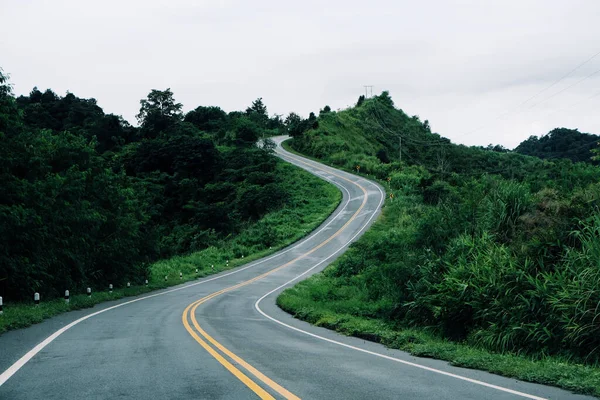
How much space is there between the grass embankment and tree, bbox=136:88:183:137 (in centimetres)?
2832

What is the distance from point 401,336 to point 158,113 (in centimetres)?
8814

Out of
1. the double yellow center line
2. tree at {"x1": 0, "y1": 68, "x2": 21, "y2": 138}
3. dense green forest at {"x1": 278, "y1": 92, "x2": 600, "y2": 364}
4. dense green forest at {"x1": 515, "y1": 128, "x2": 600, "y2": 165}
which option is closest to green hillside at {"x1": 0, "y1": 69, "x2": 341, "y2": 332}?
tree at {"x1": 0, "y1": 68, "x2": 21, "y2": 138}

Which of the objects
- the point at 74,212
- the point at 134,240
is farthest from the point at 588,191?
the point at 134,240

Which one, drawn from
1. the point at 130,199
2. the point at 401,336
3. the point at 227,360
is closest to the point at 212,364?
the point at 227,360

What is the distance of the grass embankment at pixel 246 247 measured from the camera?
17.1 meters

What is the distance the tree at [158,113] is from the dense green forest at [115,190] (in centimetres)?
20

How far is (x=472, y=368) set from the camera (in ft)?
26.3

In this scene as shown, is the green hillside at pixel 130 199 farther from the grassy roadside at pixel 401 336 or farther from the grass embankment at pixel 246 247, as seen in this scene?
the grassy roadside at pixel 401 336

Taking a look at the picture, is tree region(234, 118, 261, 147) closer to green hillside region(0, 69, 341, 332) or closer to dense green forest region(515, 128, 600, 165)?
green hillside region(0, 69, 341, 332)

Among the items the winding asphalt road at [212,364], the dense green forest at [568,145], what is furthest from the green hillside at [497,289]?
the dense green forest at [568,145]

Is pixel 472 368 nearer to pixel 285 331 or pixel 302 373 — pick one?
pixel 302 373

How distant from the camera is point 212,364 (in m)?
7.81

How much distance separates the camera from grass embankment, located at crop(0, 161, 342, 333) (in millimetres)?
17062

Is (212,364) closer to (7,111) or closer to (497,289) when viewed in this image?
(497,289)
